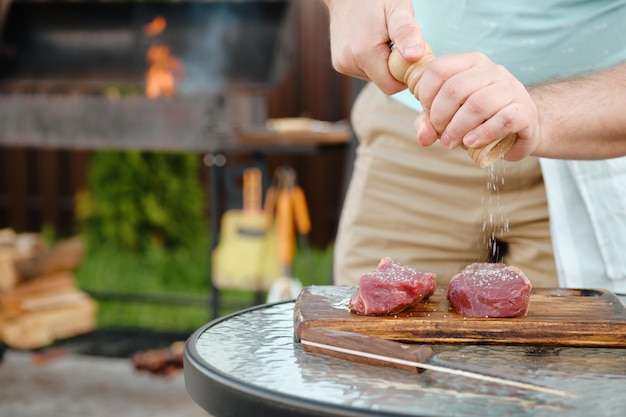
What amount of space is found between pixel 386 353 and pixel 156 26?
484 centimetres

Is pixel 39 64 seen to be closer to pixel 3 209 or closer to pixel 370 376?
pixel 3 209

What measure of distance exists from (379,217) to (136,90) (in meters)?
3.73

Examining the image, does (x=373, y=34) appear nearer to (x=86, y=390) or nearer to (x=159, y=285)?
(x=86, y=390)

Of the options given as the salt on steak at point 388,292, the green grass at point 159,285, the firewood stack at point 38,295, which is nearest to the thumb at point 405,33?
the salt on steak at point 388,292

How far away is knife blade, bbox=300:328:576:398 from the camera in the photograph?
1.19 meters

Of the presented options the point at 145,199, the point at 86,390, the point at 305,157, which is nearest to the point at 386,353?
the point at 86,390

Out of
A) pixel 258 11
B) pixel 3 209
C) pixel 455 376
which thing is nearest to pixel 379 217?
pixel 455 376

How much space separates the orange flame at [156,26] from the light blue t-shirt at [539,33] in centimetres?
398

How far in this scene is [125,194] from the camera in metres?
6.35

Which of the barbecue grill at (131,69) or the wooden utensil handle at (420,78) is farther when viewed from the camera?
the barbecue grill at (131,69)

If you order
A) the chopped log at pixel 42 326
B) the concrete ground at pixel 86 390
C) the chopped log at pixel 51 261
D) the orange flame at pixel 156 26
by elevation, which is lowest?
the concrete ground at pixel 86 390

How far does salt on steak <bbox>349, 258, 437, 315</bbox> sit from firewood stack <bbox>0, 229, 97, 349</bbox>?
9.69ft

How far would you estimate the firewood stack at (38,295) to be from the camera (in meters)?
4.14

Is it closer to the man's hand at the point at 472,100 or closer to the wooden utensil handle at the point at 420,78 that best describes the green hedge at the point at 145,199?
the wooden utensil handle at the point at 420,78
